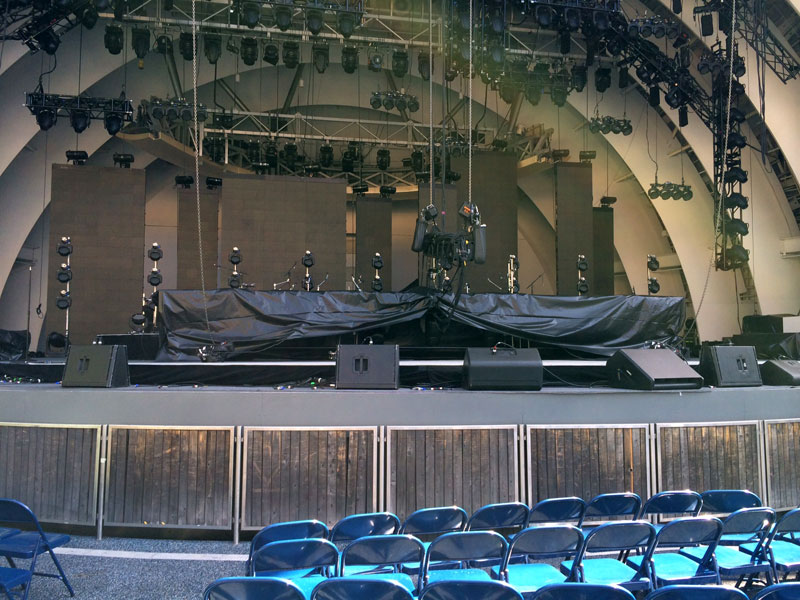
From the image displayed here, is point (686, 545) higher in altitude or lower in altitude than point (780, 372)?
lower

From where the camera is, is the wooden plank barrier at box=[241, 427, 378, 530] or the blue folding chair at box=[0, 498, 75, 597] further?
the wooden plank barrier at box=[241, 427, 378, 530]

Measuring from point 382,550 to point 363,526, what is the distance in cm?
62

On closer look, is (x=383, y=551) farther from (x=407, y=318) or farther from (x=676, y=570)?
(x=407, y=318)

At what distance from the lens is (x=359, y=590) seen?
2.36 meters

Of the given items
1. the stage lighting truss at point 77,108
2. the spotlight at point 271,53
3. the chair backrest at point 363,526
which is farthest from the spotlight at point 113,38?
the chair backrest at point 363,526

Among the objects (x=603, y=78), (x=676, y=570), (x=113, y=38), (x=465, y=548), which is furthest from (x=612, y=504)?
(x=113, y=38)

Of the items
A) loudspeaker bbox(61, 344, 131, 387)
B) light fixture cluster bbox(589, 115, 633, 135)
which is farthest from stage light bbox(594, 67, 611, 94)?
loudspeaker bbox(61, 344, 131, 387)

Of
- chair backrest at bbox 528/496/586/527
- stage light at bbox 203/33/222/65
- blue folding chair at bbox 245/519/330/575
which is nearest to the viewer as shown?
blue folding chair at bbox 245/519/330/575

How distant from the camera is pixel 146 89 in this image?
14633 mm

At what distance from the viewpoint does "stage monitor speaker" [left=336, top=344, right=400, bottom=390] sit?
5.48m

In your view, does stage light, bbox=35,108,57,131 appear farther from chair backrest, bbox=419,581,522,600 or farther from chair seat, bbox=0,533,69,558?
chair backrest, bbox=419,581,522,600

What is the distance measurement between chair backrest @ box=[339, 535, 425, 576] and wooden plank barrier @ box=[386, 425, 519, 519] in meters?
2.02

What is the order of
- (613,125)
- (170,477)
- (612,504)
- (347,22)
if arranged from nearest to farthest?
1. (612,504)
2. (170,477)
3. (347,22)
4. (613,125)

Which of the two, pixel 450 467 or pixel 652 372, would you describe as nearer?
pixel 450 467
